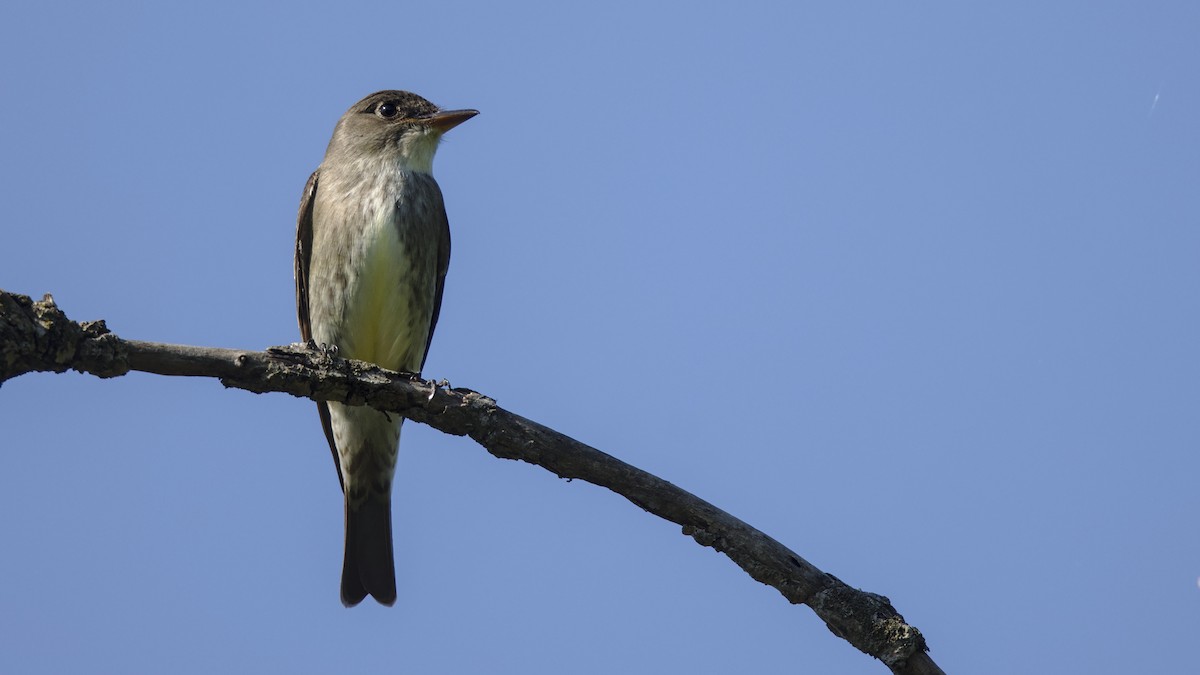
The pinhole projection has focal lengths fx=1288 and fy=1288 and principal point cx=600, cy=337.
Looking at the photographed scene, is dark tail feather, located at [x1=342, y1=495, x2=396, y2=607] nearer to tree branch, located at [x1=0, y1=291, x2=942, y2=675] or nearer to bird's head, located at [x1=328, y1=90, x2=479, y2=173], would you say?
bird's head, located at [x1=328, y1=90, x2=479, y2=173]

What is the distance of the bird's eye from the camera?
7.88 meters

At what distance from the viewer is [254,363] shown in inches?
180

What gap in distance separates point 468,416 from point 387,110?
353cm

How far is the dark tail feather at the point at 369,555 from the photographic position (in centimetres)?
748

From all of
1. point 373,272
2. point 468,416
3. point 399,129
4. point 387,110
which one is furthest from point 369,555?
point 468,416

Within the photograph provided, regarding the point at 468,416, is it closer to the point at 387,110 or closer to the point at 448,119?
the point at 448,119

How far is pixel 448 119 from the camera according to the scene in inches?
301

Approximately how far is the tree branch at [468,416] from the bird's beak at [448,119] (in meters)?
2.84

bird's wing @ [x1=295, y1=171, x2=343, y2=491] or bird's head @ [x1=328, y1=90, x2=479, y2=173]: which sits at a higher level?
bird's head @ [x1=328, y1=90, x2=479, y2=173]

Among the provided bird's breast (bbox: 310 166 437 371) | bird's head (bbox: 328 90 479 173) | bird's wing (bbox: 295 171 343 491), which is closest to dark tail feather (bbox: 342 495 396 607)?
bird's wing (bbox: 295 171 343 491)

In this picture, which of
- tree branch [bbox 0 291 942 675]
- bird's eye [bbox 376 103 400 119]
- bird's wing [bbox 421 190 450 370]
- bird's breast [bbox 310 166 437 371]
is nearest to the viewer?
tree branch [bbox 0 291 942 675]

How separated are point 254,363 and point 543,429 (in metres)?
1.07

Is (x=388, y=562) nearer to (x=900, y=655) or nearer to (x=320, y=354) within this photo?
(x=320, y=354)

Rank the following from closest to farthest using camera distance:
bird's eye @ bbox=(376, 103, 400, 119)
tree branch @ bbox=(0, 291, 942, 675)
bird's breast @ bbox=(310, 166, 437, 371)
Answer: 1. tree branch @ bbox=(0, 291, 942, 675)
2. bird's breast @ bbox=(310, 166, 437, 371)
3. bird's eye @ bbox=(376, 103, 400, 119)
